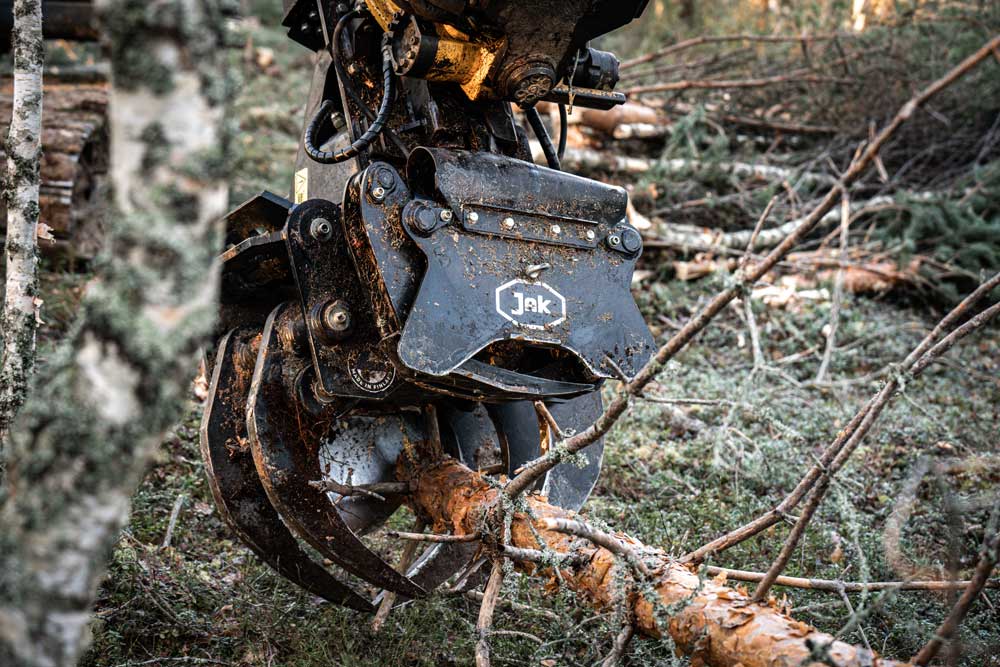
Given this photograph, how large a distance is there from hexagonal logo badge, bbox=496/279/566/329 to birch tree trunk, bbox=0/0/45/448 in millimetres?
1583

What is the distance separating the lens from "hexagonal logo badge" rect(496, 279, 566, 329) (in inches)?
94.1

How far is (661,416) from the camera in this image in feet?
16.2

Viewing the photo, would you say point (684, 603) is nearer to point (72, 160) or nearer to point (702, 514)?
point (702, 514)

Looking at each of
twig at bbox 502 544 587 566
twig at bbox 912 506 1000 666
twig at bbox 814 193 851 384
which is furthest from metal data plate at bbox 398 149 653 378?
twig at bbox 814 193 851 384

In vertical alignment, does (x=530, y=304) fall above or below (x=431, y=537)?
above

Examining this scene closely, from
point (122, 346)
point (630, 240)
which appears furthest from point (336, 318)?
point (122, 346)

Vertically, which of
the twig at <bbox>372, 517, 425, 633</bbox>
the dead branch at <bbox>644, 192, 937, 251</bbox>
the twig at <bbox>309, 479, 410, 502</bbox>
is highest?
the twig at <bbox>309, 479, 410, 502</bbox>

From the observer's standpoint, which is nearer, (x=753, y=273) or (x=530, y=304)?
(x=753, y=273)

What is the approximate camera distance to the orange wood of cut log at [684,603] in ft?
5.71

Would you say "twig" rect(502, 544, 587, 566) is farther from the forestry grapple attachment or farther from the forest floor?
the forestry grapple attachment

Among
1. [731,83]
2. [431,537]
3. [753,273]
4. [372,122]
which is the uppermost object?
[753,273]

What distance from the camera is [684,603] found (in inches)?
76.3

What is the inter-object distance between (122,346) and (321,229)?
142 cm

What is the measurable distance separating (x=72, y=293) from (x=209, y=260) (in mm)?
4386
